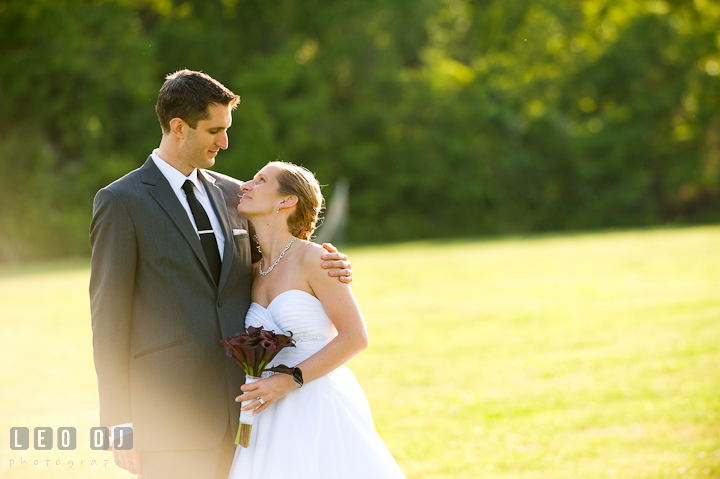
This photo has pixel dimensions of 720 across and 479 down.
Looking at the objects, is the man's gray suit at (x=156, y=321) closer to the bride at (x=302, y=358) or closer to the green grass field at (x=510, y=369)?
the bride at (x=302, y=358)

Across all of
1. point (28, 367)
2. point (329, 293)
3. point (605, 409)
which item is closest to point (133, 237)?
point (329, 293)

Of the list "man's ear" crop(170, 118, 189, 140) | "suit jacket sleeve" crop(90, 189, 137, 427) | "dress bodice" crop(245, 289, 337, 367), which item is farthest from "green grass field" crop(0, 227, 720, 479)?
"man's ear" crop(170, 118, 189, 140)

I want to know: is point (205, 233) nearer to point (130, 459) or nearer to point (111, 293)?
point (111, 293)

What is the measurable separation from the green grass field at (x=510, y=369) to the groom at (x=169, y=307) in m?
3.37

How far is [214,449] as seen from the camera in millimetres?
3398

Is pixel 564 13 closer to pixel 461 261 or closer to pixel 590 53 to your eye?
pixel 590 53

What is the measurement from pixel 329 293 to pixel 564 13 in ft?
141

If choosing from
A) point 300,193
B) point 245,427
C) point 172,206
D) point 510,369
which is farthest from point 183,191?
point 510,369

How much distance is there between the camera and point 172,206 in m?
3.34

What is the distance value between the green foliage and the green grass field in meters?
15.0

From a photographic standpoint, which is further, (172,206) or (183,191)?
(183,191)

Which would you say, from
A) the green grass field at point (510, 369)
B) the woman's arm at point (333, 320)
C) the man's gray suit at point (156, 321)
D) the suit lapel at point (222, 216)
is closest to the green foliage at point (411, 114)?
the green grass field at point (510, 369)

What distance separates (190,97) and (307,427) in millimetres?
1565

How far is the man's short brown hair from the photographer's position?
3326 mm
